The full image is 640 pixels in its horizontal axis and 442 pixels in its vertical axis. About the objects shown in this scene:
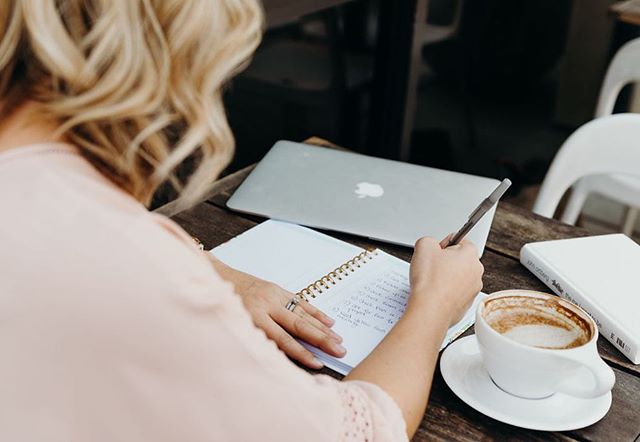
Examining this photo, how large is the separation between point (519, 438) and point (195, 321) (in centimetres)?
39

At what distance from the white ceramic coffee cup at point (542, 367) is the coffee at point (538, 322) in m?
0.01

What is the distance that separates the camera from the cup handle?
0.75m

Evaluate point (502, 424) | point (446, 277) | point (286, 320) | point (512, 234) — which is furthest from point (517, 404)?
point (512, 234)

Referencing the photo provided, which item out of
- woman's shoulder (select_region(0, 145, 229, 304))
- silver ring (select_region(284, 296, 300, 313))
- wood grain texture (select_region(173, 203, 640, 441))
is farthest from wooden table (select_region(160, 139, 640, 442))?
woman's shoulder (select_region(0, 145, 229, 304))

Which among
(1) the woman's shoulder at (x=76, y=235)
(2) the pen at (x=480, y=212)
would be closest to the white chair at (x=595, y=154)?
(2) the pen at (x=480, y=212)

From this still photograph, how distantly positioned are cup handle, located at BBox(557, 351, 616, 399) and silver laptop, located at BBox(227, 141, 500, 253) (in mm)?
348

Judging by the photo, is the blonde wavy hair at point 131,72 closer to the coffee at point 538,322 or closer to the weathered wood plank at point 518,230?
the coffee at point 538,322

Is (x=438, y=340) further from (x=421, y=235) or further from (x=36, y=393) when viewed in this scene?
(x=36, y=393)

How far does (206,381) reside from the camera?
0.55 meters

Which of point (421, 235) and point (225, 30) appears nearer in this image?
point (225, 30)

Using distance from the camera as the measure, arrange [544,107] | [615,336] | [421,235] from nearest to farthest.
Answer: [615,336] → [421,235] → [544,107]

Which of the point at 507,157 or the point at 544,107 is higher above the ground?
the point at 544,107

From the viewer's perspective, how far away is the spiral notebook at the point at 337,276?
89 centimetres

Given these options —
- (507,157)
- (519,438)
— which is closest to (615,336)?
(519,438)
